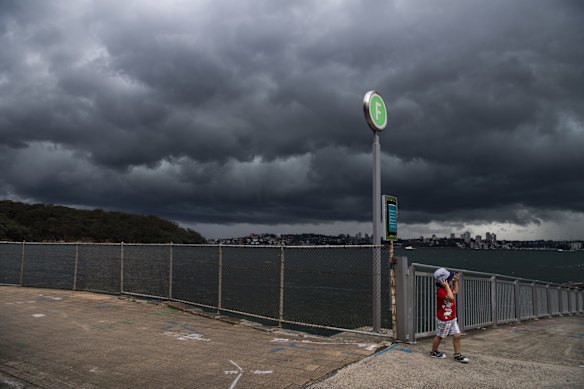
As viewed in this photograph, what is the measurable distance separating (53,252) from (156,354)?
480 inches

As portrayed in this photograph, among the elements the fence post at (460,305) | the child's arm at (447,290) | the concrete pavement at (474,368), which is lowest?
the concrete pavement at (474,368)

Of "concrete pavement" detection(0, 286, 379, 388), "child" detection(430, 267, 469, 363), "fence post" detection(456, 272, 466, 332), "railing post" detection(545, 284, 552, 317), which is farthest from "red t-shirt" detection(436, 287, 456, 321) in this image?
"railing post" detection(545, 284, 552, 317)

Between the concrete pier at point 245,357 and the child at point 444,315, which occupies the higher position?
the child at point 444,315

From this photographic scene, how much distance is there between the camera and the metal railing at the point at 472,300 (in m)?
7.84

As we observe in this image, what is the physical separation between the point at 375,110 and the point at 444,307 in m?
4.71

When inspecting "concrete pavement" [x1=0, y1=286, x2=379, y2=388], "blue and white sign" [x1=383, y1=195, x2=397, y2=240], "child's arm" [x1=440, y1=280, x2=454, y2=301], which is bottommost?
"concrete pavement" [x1=0, y1=286, x2=379, y2=388]

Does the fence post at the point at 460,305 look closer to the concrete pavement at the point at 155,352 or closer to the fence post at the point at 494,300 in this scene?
the fence post at the point at 494,300

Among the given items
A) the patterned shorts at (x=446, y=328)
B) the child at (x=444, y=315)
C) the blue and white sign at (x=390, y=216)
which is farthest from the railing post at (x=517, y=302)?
the patterned shorts at (x=446, y=328)

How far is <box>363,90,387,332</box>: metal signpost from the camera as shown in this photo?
27.7 feet

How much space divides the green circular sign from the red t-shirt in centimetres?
409

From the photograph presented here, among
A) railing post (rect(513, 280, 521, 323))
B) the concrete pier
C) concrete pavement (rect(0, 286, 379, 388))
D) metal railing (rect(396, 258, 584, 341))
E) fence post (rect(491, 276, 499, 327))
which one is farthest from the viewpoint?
railing post (rect(513, 280, 521, 323))

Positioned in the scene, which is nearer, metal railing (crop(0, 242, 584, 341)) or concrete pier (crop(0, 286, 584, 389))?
concrete pier (crop(0, 286, 584, 389))

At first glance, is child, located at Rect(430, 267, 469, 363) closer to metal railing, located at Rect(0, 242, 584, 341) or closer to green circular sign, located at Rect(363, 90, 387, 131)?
metal railing, located at Rect(0, 242, 584, 341)

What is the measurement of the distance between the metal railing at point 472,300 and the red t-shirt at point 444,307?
906 mm
